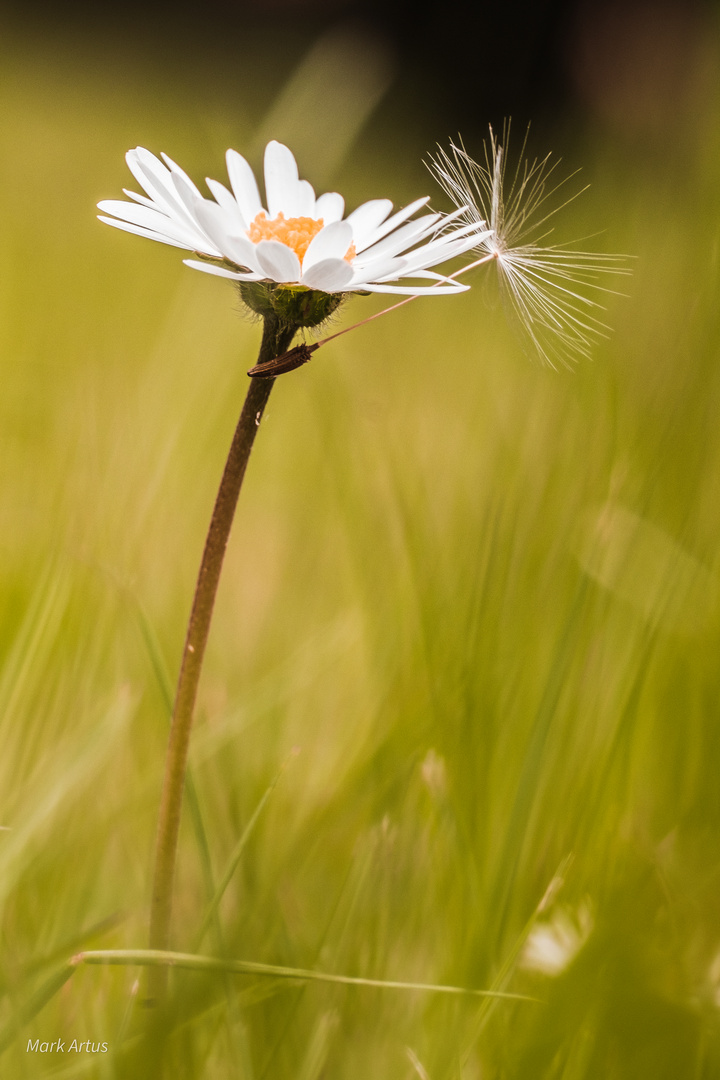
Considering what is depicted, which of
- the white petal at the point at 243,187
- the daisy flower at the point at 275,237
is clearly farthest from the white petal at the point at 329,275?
the white petal at the point at 243,187

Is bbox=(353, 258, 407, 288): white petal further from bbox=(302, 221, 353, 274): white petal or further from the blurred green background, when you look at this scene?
the blurred green background

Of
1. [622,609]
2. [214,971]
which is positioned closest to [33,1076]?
[214,971]

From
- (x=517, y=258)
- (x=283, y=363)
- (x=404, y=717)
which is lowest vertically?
(x=404, y=717)

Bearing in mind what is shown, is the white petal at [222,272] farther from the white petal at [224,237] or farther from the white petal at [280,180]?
the white petal at [280,180]

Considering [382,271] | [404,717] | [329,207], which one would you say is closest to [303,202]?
[329,207]

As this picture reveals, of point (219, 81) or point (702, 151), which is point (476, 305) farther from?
point (219, 81)

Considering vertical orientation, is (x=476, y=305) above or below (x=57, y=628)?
above

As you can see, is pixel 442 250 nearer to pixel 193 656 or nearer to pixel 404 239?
pixel 404 239
